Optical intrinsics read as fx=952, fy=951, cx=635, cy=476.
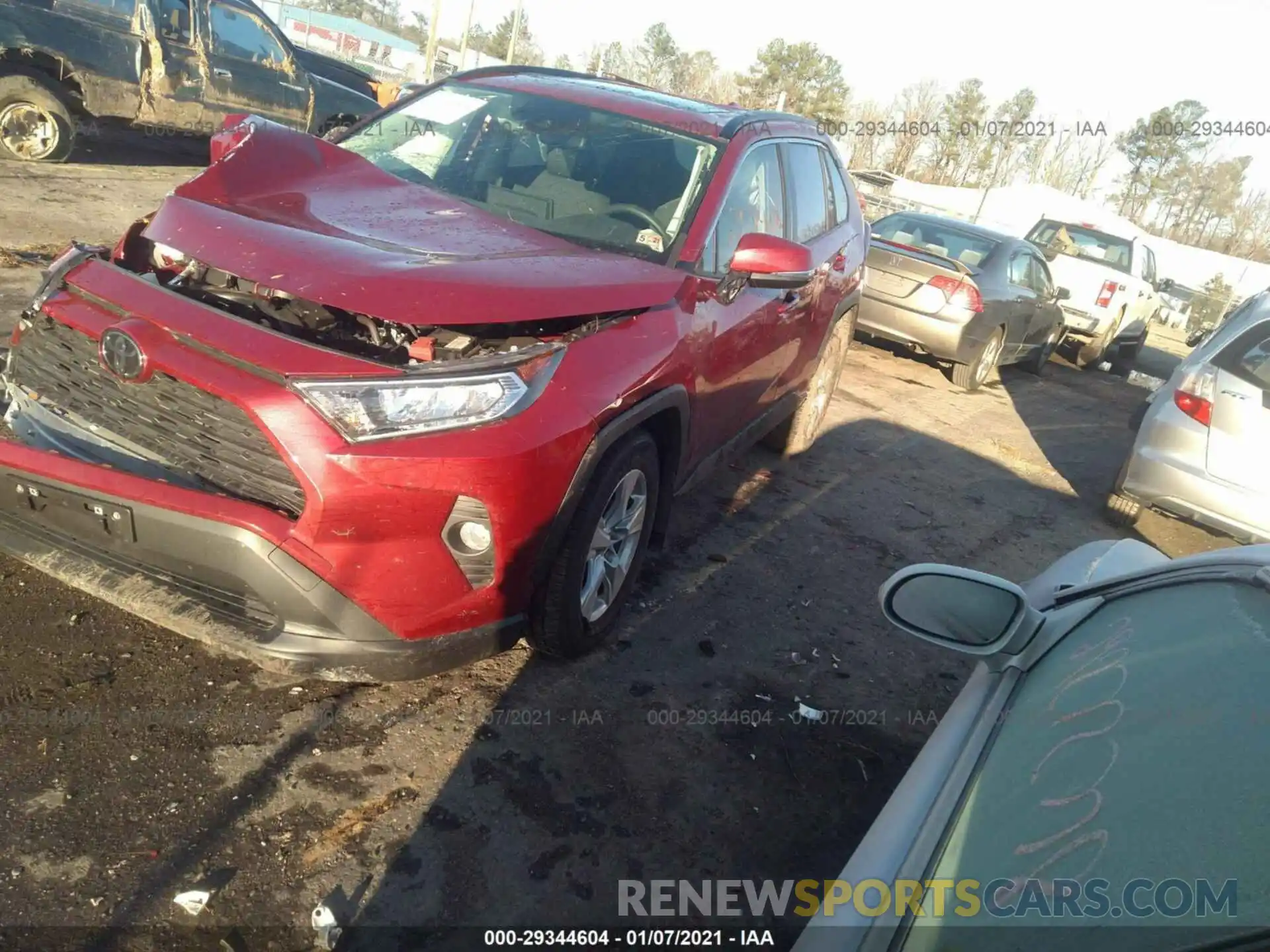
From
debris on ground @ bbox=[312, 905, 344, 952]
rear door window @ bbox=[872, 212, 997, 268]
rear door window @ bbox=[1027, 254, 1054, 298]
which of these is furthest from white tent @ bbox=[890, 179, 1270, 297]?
debris on ground @ bbox=[312, 905, 344, 952]

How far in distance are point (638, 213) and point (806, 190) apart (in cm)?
169

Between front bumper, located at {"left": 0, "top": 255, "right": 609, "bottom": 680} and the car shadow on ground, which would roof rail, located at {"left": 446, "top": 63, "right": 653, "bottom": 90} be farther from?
front bumper, located at {"left": 0, "top": 255, "right": 609, "bottom": 680}

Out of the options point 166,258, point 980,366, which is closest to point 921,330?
point 980,366

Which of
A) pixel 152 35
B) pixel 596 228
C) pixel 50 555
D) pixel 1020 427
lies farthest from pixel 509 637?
→ pixel 152 35

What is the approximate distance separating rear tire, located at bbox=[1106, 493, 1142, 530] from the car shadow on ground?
90.4 inches

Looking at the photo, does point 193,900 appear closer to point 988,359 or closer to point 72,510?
point 72,510

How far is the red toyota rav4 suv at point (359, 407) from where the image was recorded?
2467 mm

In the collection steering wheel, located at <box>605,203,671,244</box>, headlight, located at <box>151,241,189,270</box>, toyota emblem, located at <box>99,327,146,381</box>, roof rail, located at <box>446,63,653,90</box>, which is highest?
roof rail, located at <box>446,63,653,90</box>

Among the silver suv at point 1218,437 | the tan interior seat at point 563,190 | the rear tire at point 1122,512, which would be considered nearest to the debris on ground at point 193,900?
the tan interior seat at point 563,190

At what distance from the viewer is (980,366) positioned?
9.72 meters

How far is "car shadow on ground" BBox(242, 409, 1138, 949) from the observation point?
2.44m

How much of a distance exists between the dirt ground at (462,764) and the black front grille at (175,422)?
29.7 inches

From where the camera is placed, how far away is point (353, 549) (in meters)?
2.49

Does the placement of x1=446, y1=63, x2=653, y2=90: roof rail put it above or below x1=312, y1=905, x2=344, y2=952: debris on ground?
above
